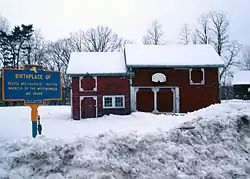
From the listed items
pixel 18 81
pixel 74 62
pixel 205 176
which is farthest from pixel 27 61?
pixel 205 176

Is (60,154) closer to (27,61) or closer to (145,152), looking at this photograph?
(145,152)

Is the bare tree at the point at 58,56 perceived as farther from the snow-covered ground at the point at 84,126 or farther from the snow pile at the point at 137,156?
the snow pile at the point at 137,156

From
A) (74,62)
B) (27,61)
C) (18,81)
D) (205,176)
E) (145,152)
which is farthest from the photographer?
(27,61)

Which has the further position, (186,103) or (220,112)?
(186,103)

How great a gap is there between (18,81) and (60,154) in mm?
2914

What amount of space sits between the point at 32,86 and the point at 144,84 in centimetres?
1663

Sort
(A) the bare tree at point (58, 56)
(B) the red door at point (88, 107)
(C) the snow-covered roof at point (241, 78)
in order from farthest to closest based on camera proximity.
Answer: (A) the bare tree at point (58, 56), (C) the snow-covered roof at point (241, 78), (B) the red door at point (88, 107)

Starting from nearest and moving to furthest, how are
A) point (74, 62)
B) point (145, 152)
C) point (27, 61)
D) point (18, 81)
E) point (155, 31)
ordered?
point (145, 152) < point (18, 81) < point (74, 62) < point (27, 61) < point (155, 31)

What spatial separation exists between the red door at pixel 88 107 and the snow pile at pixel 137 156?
52.3 feet

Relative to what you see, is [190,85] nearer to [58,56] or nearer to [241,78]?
[241,78]

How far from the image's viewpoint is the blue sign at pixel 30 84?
7969 millimetres

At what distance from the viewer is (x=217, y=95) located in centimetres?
2486

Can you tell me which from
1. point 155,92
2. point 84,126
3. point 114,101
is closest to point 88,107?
point 114,101

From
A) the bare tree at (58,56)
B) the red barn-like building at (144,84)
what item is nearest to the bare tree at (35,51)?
the bare tree at (58,56)
